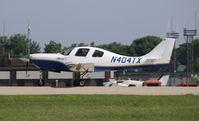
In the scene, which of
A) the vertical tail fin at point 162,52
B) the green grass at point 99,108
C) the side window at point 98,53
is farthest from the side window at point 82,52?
the green grass at point 99,108

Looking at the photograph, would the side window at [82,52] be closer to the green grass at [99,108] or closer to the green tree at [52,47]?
the green grass at [99,108]

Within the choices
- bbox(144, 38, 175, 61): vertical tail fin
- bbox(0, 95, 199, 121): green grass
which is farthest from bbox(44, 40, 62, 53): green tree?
bbox(0, 95, 199, 121): green grass

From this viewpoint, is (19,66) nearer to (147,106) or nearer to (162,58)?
(162,58)

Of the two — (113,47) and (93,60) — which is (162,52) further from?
(113,47)

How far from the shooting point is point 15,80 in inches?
2682

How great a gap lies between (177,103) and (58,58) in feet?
43.0

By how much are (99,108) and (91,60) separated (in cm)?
1416

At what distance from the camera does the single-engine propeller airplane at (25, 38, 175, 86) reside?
104ft

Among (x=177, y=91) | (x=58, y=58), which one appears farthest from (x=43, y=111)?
(x=58, y=58)

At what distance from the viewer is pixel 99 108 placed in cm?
1792

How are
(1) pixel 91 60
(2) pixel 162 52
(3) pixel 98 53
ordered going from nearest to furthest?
(1) pixel 91 60, (3) pixel 98 53, (2) pixel 162 52

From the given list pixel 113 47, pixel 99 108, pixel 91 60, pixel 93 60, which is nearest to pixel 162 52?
pixel 93 60

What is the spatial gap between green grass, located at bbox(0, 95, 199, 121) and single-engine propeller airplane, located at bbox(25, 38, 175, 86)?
34.0 ft

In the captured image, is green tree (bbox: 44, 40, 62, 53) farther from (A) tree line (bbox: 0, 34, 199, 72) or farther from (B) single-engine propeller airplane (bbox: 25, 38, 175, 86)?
(B) single-engine propeller airplane (bbox: 25, 38, 175, 86)
